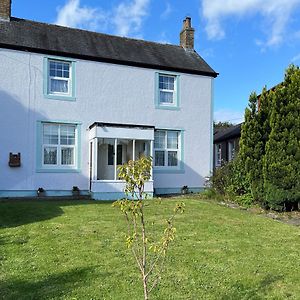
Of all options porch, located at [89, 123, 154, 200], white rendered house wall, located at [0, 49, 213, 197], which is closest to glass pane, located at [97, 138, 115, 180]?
porch, located at [89, 123, 154, 200]

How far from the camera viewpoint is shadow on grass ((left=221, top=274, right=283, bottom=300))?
480cm

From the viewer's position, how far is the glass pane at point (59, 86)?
16438 mm

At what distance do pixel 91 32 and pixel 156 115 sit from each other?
18.6 ft

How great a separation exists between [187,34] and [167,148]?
722 centimetres

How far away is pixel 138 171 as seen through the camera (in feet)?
12.4

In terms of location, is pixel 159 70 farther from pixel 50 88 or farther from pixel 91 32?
pixel 50 88

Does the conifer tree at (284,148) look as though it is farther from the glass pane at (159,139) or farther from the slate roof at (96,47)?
the slate roof at (96,47)

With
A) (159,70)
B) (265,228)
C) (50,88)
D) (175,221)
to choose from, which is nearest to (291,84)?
(265,228)

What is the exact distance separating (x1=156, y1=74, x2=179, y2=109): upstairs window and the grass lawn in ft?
30.6

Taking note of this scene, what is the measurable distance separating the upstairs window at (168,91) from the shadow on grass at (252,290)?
45.7ft

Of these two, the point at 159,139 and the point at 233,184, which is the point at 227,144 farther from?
the point at 233,184

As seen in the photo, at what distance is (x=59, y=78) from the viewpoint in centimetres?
1653


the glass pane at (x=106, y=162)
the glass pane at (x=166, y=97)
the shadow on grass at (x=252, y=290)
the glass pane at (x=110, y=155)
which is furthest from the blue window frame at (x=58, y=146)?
the shadow on grass at (x=252, y=290)

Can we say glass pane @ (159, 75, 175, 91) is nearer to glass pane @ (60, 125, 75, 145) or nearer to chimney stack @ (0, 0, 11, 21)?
glass pane @ (60, 125, 75, 145)
